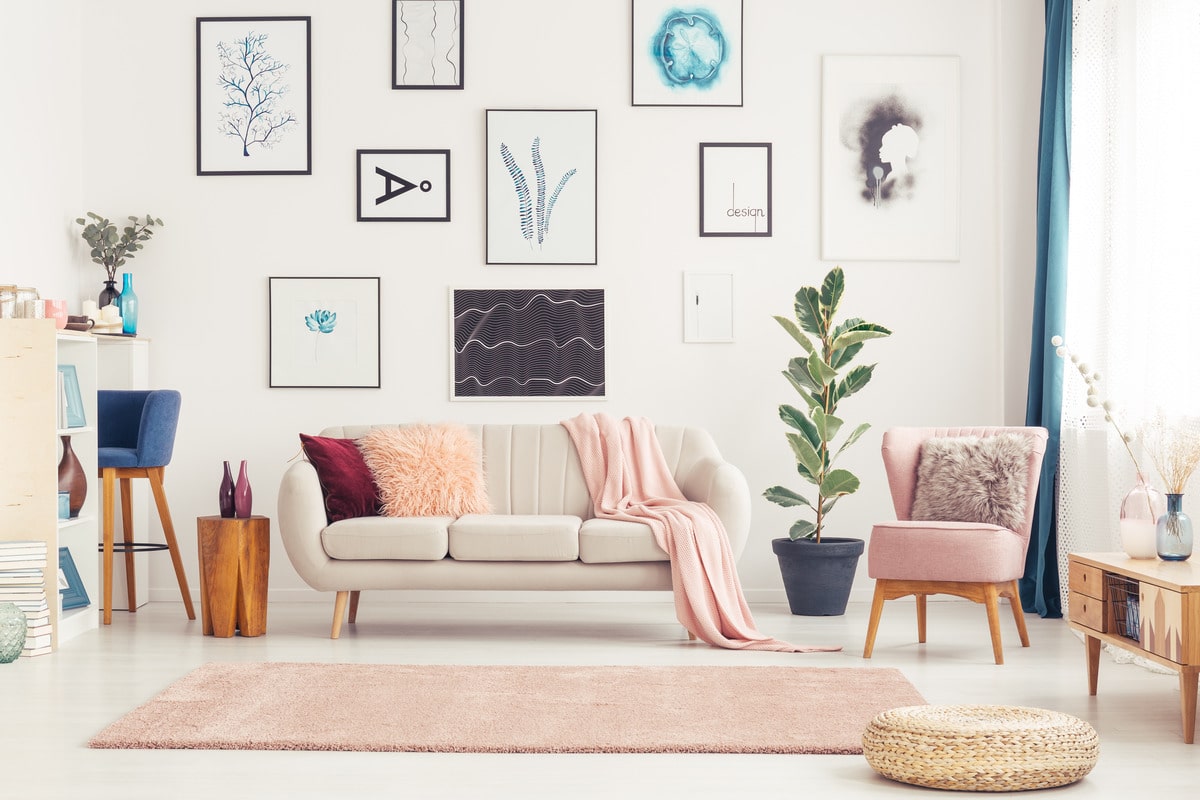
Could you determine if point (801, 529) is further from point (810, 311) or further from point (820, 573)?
point (810, 311)

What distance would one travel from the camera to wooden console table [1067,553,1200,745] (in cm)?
309

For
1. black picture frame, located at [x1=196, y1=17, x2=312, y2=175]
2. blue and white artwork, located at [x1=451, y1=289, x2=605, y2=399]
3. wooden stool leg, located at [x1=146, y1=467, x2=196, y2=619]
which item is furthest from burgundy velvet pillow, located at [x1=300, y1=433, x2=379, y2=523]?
black picture frame, located at [x1=196, y1=17, x2=312, y2=175]

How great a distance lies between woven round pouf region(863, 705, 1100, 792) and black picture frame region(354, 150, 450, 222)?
357cm

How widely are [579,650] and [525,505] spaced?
2.89ft

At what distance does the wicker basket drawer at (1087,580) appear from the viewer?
358 cm

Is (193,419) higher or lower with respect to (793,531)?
Answer: higher

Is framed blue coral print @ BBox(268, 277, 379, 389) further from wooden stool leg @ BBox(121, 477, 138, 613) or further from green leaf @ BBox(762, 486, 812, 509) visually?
green leaf @ BBox(762, 486, 812, 509)

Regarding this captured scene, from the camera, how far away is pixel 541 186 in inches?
217

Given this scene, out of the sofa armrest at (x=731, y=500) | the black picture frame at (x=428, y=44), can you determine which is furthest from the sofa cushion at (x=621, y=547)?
the black picture frame at (x=428, y=44)

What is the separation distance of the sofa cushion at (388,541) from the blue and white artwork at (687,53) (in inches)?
93.0

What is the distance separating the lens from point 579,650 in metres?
4.36

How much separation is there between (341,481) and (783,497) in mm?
1918

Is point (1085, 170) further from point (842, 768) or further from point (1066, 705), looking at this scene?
point (842, 768)

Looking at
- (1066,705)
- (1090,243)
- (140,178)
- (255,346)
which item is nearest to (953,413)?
(1090,243)
